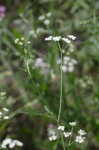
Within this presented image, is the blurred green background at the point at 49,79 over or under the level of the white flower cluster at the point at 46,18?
under

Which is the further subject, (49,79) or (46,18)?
(49,79)

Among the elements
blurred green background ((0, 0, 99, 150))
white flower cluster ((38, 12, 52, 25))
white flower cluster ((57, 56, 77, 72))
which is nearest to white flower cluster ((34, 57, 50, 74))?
blurred green background ((0, 0, 99, 150))

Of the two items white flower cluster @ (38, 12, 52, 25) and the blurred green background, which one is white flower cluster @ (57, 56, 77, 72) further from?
white flower cluster @ (38, 12, 52, 25)

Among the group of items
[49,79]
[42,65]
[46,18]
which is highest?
[46,18]

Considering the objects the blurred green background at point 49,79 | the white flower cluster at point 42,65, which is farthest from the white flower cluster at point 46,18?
the white flower cluster at point 42,65

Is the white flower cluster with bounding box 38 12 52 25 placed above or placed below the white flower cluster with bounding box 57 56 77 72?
above

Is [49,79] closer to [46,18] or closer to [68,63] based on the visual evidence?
[68,63]

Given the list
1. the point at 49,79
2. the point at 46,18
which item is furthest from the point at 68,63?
the point at 46,18

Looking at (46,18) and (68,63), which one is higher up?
(46,18)

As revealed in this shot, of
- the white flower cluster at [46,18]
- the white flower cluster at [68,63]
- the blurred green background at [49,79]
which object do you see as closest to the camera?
the white flower cluster at [46,18]

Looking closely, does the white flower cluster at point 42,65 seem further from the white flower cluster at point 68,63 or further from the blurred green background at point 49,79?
the white flower cluster at point 68,63
